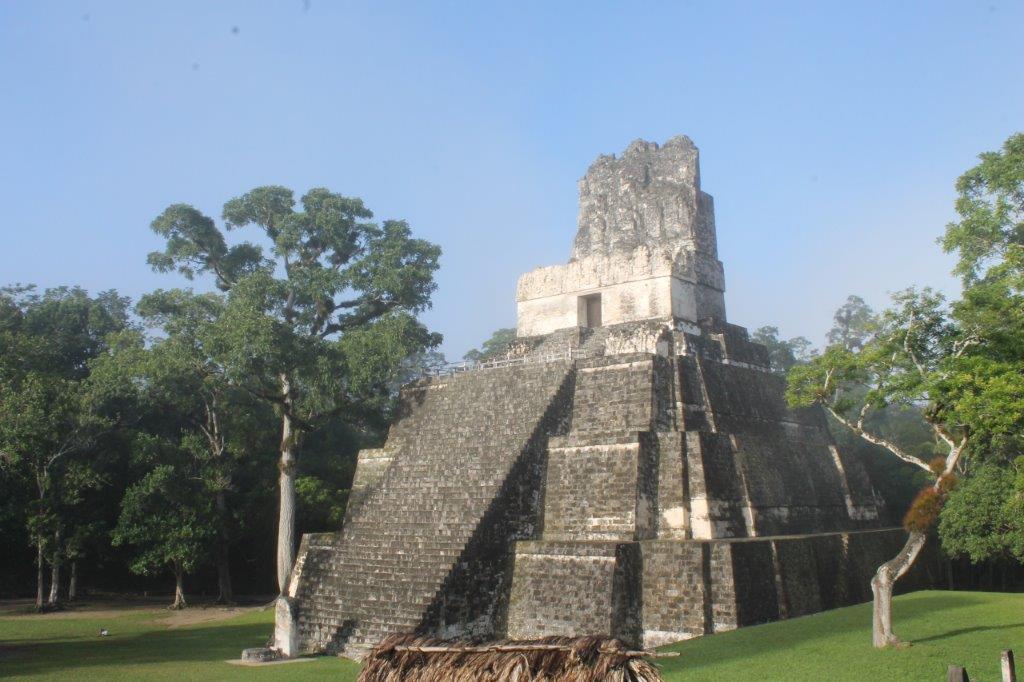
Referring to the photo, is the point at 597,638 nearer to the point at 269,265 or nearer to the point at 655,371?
the point at 655,371

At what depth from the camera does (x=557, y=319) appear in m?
15.9

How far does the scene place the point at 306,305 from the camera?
17531 mm

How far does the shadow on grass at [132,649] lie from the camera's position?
10031mm

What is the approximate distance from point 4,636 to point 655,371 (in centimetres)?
1047

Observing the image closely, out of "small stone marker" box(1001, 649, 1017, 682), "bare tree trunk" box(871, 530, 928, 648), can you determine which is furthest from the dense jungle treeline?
"small stone marker" box(1001, 649, 1017, 682)

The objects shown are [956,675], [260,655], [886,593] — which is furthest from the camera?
[260,655]

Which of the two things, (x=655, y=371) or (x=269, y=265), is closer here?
(x=655, y=371)

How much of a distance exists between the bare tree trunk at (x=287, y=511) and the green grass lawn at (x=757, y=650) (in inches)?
A: 77.2

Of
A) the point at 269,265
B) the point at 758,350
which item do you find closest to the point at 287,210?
the point at 269,265

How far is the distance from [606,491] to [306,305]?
8608 mm

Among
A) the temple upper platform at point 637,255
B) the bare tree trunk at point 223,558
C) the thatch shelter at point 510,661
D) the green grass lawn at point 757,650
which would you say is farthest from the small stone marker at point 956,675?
the bare tree trunk at point 223,558

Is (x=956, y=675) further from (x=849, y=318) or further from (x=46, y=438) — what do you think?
(x=849, y=318)

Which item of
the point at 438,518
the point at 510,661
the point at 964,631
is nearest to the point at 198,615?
the point at 438,518

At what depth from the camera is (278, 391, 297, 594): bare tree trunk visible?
15.6 m
